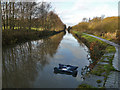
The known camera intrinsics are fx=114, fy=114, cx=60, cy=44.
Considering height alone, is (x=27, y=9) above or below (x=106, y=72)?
above

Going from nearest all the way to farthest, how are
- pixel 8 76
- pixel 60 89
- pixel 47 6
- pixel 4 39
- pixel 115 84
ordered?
pixel 115 84
pixel 60 89
pixel 8 76
pixel 4 39
pixel 47 6

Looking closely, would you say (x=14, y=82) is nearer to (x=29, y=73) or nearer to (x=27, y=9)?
(x=29, y=73)

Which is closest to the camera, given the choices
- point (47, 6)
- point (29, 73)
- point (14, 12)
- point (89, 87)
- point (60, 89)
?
point (89, 87)

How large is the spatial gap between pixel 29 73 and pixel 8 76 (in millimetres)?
1098

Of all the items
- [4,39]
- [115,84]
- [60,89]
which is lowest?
[60,89]

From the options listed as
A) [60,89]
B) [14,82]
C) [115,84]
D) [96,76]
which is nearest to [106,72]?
[96,76]

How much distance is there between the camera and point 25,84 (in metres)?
5.28

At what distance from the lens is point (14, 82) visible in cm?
541

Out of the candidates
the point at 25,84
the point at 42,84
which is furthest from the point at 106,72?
the point at 25,84

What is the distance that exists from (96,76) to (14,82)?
383cm

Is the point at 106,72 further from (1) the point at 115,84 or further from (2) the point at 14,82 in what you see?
(2) the point at 14,82

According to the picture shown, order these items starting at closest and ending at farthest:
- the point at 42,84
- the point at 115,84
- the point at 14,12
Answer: the point at 115,84
the point at 42,84
the point at 14,12

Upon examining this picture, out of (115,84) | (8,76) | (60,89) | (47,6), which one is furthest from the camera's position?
(47,6)

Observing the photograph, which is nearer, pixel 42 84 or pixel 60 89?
pixel 60 89
